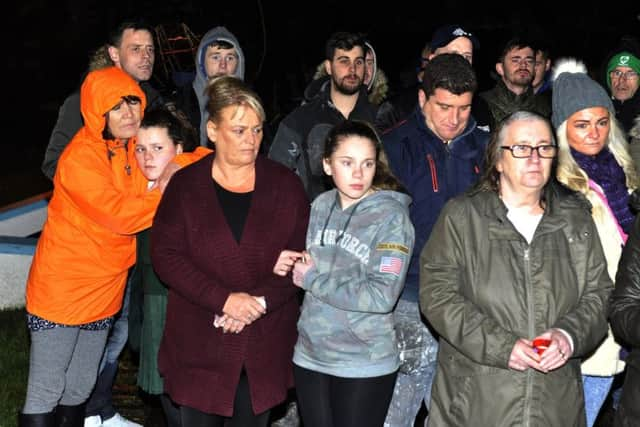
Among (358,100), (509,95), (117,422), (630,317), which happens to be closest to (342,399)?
(630,317)

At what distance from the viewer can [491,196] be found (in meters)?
4.03

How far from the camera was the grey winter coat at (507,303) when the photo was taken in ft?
12.6

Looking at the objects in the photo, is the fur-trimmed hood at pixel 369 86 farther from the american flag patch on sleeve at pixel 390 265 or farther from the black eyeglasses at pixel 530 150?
the black eyeglasses at pixel 530 150

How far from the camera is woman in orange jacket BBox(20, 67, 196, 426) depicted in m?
4.74

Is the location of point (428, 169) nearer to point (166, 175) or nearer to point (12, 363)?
point (166, 175)

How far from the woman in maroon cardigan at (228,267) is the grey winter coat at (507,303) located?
0.79 metres

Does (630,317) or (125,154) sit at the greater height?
(125,154)

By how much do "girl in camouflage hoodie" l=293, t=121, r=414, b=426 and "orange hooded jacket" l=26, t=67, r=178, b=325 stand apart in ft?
3.39

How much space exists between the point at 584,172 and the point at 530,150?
0.81 metres

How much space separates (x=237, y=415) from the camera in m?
4.40

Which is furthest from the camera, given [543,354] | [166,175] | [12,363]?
[12,363]

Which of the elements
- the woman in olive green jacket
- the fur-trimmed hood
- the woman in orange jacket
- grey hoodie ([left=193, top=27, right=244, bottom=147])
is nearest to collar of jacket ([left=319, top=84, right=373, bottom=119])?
the fur-trimmed hood

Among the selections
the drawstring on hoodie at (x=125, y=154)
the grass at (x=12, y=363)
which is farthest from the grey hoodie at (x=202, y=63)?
the grass at (x=12, y=363)

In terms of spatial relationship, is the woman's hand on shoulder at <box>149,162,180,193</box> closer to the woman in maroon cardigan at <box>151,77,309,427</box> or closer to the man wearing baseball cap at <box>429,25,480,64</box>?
the woman in maroon cardigan at <box>151,77,309,427</box>
